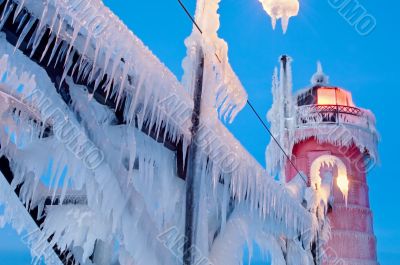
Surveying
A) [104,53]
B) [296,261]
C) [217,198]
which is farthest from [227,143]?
[296,261]

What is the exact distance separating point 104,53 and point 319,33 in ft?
417

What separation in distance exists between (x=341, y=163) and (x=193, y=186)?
461 inches

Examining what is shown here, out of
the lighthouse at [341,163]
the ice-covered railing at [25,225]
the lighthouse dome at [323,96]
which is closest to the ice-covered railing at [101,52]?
the ice-covered railing at [25,225]

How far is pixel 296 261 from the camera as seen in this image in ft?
26.9

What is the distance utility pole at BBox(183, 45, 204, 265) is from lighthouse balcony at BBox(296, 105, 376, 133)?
11788 millimetres

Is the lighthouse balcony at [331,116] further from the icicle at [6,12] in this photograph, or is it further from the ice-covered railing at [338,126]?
the icicle at [6,12]

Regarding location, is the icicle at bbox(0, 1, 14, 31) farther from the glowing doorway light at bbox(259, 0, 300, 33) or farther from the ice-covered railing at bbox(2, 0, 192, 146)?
the glowing doorway light at bbox(259, 0, 300, 33)

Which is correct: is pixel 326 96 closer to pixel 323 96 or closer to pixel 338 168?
pixel 323 96

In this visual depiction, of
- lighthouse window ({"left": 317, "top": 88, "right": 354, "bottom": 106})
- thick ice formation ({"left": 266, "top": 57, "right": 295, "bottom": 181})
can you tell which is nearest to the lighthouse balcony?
thick ice formation ({"left": 266, "top": 57, "right": 295, "bottom": 181})

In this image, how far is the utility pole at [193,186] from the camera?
10.7 ft

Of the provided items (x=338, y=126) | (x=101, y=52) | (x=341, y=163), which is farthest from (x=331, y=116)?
(x=101, y=52)

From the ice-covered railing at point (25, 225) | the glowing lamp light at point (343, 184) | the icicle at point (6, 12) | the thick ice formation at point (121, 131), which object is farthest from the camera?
the glowing lamp light at point (343, 184)

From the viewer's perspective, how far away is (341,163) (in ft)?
46.3

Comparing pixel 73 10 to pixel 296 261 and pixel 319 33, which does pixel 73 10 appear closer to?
pixel 296 261
